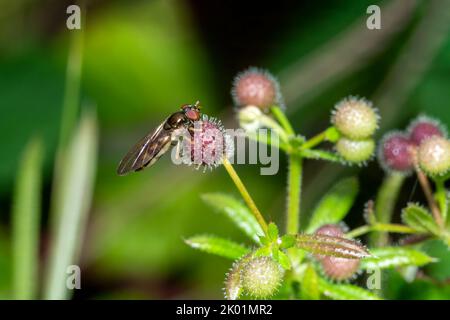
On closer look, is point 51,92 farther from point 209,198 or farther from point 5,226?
point 209,198

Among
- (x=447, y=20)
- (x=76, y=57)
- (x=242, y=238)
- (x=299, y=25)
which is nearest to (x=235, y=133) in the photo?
(x=76, y=57)

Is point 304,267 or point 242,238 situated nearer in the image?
point 304,267

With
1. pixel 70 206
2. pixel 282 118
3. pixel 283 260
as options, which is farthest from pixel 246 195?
pixel 70 206

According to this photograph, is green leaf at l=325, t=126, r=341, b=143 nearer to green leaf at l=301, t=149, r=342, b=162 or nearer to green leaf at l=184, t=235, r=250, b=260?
green leaf at l=301, t=149, r=342, b=162

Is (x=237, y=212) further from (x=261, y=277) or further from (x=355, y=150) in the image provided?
(x=261, y=277)

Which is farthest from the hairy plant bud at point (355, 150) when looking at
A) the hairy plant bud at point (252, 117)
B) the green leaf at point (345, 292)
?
the green leaf at point (345, 292)

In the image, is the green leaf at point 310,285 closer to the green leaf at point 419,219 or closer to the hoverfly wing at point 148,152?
the green leaf at point 419,219
